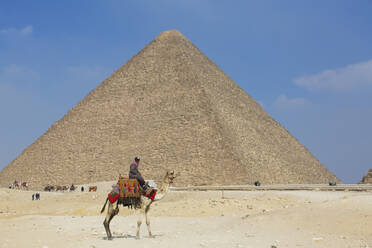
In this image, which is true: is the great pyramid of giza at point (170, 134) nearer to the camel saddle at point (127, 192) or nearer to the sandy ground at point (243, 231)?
the sandy ground at point (243, 231)

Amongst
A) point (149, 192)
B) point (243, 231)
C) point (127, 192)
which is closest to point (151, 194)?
point (149, 192)

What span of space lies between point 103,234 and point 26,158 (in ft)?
182

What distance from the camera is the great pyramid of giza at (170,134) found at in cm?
5156

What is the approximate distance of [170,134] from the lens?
5531 cm

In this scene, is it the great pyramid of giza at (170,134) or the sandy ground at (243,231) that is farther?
the great pyramid of giza at (170,134)

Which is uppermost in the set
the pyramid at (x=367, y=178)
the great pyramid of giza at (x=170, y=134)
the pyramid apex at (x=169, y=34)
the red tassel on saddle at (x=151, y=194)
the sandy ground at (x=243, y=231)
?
the pyramid apex at (x=169, y=34)

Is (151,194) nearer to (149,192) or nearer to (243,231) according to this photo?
(149,192)

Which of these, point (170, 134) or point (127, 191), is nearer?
point (127, 191)

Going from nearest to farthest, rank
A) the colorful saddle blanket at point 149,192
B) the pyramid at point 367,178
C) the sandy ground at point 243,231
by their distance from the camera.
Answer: the sandy ground at point 243,231
the colorful saddle blanket at point 149,192
the pyramid at point 367,178

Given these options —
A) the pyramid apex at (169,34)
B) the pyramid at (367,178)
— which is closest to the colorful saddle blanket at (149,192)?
the pyramid at (367,178)

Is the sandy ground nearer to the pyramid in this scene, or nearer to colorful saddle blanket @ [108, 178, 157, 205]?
colorful saddle blanket @ [108, 178, 157, 205]

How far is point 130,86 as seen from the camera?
65812 millimetres

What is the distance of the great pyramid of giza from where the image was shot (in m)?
51.6

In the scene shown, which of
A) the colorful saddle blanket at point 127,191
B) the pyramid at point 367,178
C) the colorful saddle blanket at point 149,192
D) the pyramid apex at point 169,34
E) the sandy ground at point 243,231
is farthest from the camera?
the pyramid apex at point 169,34
